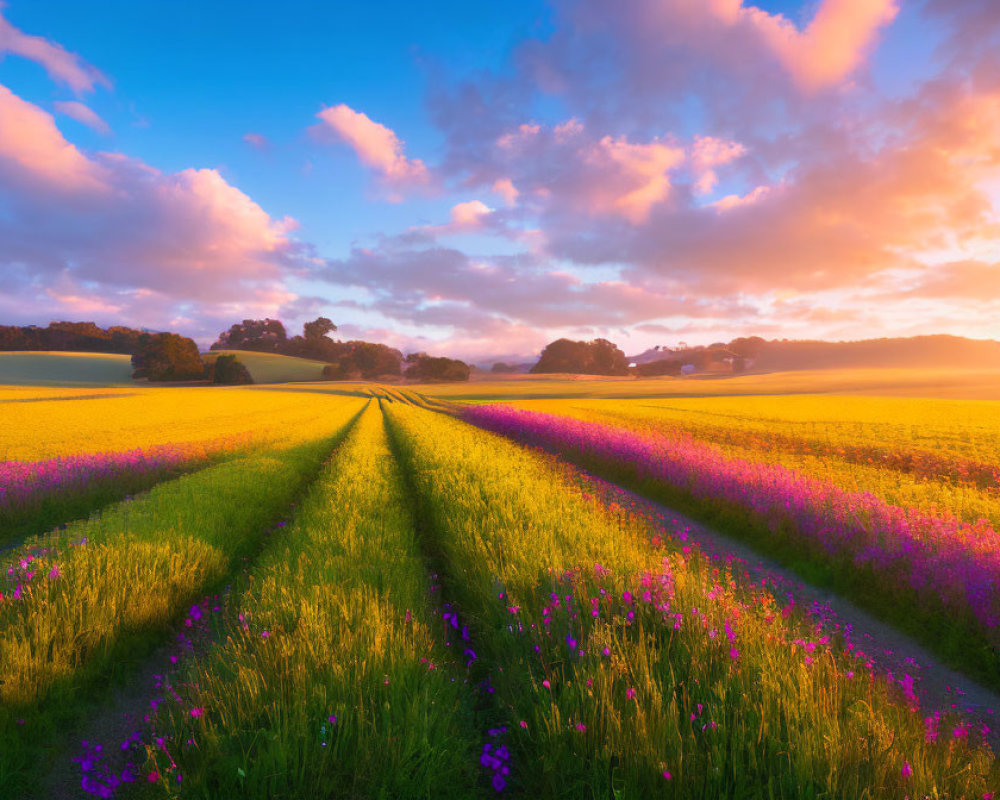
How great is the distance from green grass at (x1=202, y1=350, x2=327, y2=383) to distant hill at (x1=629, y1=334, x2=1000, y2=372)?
11117 cm

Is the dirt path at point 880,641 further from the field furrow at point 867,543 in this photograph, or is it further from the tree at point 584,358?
the tree at point 584,358

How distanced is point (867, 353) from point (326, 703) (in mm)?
159043

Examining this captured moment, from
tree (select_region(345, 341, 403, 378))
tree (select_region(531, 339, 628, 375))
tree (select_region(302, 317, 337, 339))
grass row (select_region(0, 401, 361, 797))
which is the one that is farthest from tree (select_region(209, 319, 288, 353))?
grass row (select_region(0, 401, 361, 797))

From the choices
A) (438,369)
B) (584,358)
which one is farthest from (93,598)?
(584,358)

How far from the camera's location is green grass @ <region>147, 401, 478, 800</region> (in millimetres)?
2199

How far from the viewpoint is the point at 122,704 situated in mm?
3469

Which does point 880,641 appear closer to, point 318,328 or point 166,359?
point 166,359

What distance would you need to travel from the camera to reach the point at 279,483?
9.52 metres

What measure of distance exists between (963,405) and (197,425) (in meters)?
47.9

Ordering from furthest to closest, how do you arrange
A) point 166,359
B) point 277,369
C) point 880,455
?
point 277,369, point 166,359, point 880,455

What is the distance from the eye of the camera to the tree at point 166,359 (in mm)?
84312

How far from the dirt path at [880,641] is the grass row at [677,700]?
2.32 ft

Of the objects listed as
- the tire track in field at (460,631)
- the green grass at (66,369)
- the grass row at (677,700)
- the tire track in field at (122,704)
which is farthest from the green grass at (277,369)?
the grass row at (677,700)

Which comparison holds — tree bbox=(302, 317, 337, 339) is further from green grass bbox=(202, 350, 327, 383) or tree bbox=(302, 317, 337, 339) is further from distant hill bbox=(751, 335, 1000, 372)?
distant hill bbox=(751, 335, 1000, 372)
